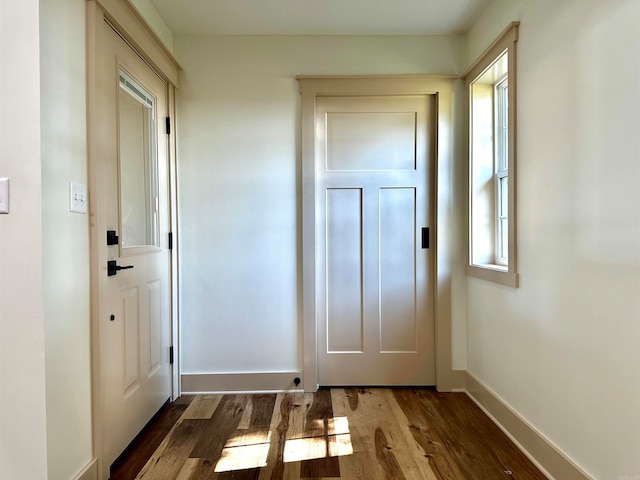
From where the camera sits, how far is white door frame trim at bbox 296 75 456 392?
7.79 ft

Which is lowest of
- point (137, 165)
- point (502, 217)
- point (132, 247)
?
point (132, 247)

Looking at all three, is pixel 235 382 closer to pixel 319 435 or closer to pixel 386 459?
pixel 319 435

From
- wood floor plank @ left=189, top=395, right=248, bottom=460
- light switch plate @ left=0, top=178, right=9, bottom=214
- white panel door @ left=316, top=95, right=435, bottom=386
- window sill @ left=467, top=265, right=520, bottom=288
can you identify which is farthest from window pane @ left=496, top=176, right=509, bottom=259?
light switch plate @ left=0, top=178, right=9, bottom=214

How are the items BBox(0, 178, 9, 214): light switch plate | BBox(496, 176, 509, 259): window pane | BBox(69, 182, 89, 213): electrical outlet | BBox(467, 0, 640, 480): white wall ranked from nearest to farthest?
1. BBox(0, 178, 9, 214): light switch plate
2. BBox(467, 0, 640, 480): white wall
3. BBox(69, 182, 89, 213): electrical outlet
4. BBox(496, 176, 509, 259): window pane

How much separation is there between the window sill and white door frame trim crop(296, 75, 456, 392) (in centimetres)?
19

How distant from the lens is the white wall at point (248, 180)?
237 centimetres

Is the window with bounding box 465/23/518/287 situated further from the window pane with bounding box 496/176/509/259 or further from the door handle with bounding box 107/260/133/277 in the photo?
the door handle with bounding box 107/260/133/277

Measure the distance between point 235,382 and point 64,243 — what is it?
1489 millimetres

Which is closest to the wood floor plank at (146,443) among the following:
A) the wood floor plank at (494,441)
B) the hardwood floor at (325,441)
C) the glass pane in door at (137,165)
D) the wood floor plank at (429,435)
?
the hardwood floor at (325,441)

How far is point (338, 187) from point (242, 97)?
91 centimetres

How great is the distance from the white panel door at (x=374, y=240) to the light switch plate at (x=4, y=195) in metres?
1.69

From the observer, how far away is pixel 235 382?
2.39m

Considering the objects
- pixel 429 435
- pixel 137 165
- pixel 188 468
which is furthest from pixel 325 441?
pixel 137 165

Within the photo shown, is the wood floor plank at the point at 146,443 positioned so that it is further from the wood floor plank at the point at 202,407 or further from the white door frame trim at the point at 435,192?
the white door frame trim at the point at 435,192
